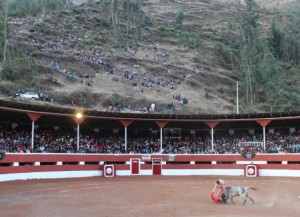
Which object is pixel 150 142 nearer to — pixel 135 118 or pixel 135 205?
pixel 135 118

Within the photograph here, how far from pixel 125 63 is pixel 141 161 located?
53191 millimetres

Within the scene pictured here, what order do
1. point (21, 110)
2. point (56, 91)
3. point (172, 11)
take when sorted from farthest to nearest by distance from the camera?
point (172, 11), point (56, 91), point (21, 110)

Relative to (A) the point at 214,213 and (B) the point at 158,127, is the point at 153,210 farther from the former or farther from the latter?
(B) the point at 158,127

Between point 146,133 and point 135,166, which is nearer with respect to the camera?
point 135,166

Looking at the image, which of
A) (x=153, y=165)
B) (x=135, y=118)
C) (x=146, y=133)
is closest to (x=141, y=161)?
(x=153, y=165)

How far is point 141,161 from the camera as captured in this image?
154 feet

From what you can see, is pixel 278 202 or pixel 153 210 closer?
pixel 153 210

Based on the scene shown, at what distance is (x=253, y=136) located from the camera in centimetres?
5056

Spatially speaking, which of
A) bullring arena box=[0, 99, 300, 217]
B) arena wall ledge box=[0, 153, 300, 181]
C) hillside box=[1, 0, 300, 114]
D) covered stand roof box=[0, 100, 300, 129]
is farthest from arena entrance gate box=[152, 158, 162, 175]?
hillside box=[1, 0, 300, 114]

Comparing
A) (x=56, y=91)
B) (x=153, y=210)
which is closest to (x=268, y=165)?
(x=153, y=210)

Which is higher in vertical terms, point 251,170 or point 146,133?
point 146,133

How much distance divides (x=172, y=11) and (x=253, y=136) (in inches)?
4896

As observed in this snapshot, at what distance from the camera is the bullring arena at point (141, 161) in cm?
3122

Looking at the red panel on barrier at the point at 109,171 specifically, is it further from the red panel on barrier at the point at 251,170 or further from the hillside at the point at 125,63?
the hillside at the point at 125,63
